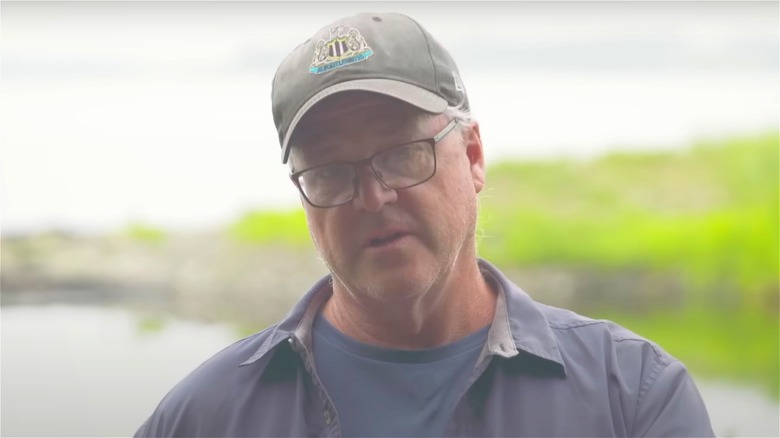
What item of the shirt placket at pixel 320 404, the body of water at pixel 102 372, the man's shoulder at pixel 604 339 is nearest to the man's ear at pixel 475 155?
the man's shoulder at pixel 604 339

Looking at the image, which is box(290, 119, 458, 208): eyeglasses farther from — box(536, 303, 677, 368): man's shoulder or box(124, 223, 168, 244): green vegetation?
box(124, 223, 168, 244): green vegetation

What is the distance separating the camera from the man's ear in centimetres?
154

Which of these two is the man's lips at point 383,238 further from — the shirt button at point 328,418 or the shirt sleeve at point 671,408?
the shirt sleeve at point 671,408

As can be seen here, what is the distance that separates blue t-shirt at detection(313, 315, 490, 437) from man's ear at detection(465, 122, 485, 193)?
29 cm

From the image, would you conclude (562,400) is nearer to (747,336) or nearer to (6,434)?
(6,434)

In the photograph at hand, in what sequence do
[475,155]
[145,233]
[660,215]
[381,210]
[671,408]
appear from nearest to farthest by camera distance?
[671,408] → [381,210] → [475,155] → [145,233] → [660,215]

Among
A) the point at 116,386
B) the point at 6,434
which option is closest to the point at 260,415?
the point at 6,434

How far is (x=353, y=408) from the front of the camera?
1384 mm

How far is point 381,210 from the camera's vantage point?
1.35m

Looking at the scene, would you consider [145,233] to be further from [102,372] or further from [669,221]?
[669,221]

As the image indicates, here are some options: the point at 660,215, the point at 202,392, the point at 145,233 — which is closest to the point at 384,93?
the point at 202,392

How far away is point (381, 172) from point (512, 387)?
430 mm

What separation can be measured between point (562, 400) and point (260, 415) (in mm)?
527

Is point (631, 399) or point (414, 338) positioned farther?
point (414, 338)
